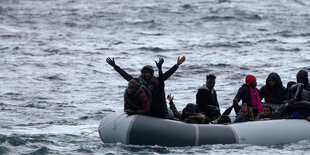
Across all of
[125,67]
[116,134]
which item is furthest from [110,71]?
[116,134]

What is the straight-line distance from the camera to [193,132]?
12328mm

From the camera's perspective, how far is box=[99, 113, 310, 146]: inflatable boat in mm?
12281

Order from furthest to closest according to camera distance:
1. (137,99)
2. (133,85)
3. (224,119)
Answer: (224,119)
(137,99)
(133,85)

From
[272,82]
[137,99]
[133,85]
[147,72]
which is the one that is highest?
[147,72]

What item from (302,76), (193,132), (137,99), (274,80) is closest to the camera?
(193,132)

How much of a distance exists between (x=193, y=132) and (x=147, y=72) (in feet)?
4.93

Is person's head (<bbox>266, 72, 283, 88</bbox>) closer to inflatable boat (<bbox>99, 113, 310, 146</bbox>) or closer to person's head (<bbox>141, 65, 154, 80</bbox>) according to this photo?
inflatable boat (<bbox>99, 113, 310, 146</bbox>)

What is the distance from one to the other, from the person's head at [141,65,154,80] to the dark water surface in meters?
1.45

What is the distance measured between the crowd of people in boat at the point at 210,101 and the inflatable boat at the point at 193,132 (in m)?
0.28

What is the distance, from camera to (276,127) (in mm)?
12766

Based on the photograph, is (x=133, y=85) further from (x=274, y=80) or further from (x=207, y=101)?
(x=274, y=80)

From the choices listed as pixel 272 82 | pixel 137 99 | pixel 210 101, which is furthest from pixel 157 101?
pixel 272 82

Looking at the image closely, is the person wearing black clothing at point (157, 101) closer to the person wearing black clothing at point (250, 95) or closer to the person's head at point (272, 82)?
the person wearing black clothing at point (250, 95)

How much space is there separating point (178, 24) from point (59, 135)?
79.4 feet
